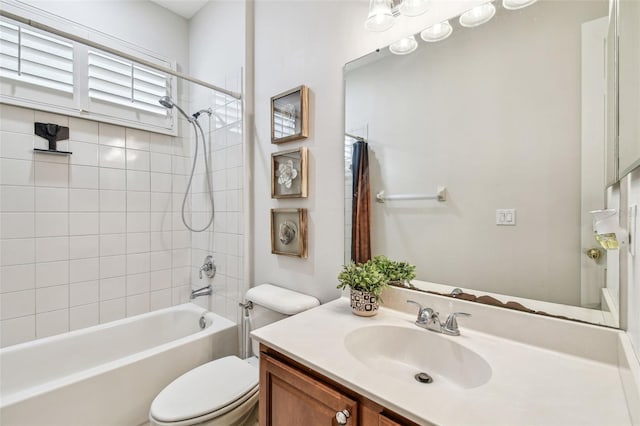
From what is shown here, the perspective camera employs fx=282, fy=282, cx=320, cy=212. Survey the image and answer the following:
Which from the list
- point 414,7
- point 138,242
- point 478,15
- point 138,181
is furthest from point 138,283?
point 478,15

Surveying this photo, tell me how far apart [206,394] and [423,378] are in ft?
3.08

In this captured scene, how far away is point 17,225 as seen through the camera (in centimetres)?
171

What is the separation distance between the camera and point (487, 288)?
1.03 metres

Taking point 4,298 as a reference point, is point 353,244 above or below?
above

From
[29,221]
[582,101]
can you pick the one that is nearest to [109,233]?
[29,221]

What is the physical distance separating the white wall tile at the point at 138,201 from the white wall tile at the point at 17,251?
58 cm

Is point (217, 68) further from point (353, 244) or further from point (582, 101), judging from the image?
point (582, 101)

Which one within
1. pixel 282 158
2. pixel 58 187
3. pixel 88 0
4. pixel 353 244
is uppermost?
pixel 88 0

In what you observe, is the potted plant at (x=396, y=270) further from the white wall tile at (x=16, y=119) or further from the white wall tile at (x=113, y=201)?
the white wall tile at (x=16, y=119)

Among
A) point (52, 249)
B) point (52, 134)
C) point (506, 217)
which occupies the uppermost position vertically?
point (52, 134)

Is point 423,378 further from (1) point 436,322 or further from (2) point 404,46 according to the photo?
(2) point 404,46

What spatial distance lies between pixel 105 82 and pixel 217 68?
78 cm

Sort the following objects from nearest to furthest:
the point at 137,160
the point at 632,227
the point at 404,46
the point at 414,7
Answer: the point at 632,227
the point at 414,7
the point at 404,46
the point at 137,160

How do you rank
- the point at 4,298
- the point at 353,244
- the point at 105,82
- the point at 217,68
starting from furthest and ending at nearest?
the point at 217,68 → the point at 105,82 → the point at 4,298 → the point at 353,244
